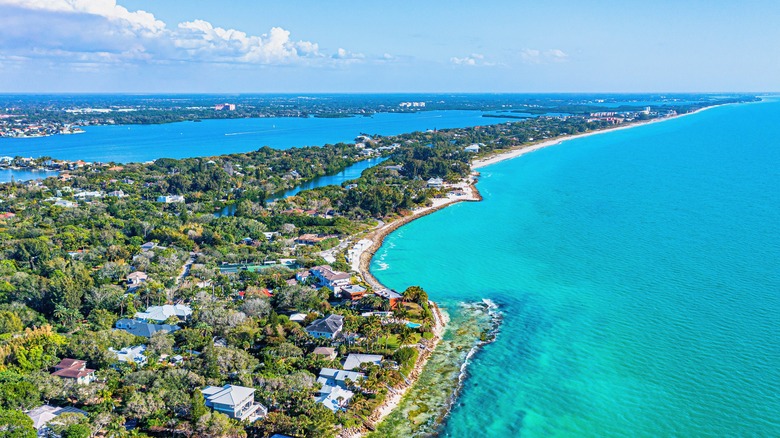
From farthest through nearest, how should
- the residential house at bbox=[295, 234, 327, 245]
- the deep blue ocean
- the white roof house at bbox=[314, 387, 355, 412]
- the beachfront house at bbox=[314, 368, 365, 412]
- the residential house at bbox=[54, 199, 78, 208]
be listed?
the deep blue ocean → the residential house at bbox=[54, 199, 78, 208] → the residential house at bbox=[295, 234, 327, 245] → the beachfront house at bbox=[314, 368, 365, 412] → the white roof house at bbox=[314, 387, 355, 412]

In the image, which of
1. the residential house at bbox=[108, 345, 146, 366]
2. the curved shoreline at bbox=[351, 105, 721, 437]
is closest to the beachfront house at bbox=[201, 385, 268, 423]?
the curved shoreline at bbox=[351, 105, 721, 437]

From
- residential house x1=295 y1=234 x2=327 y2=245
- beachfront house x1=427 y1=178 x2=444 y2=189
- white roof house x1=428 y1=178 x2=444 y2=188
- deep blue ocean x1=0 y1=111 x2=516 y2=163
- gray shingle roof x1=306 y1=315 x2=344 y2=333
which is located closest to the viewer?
gray shingle roof x1=306 y1=315 x2=344 y2=333

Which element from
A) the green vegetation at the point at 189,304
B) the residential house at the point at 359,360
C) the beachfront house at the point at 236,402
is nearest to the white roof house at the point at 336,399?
the green vegetation at the point at 189,304

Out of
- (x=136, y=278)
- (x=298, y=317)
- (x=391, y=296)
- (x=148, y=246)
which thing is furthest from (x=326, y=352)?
(x=148, y=246)

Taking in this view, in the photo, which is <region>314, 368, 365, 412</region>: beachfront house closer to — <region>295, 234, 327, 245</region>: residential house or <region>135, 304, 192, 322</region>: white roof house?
<region>135, 304, 192, 322</region>: white roof house

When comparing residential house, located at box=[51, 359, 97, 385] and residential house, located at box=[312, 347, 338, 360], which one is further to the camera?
residential house, located at box=[312, 347, 338, 360]

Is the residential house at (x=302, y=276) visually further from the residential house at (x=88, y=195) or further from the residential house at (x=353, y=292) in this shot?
the residential house at (x=88, y=195)
